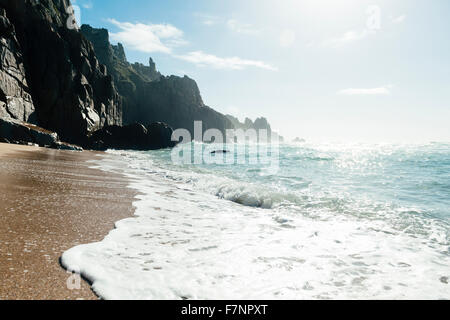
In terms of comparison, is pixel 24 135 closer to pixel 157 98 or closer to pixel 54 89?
pixel 54 89

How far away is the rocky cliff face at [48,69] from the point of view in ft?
157

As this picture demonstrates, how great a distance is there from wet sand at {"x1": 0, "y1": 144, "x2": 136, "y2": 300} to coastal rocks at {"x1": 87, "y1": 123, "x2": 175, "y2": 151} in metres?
51.6

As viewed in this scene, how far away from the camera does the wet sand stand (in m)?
3.02

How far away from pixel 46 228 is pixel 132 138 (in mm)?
63755

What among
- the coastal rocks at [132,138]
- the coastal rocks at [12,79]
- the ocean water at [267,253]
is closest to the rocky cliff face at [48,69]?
the coastal rocks at [12,79]

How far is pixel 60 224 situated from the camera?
16.9ft

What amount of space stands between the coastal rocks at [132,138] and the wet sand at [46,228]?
5160 centimetres

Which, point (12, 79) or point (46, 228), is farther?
point (12, 79)

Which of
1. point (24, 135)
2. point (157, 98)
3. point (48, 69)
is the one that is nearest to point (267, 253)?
point (24, 135)

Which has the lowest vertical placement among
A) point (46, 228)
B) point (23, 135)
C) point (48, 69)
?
point (46, 228)

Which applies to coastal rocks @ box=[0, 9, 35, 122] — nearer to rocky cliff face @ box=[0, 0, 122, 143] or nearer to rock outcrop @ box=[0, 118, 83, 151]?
rocky cliff face @ box=[0, 0, 122, 143]

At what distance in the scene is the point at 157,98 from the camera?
132875 mm

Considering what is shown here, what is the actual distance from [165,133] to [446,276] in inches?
2774

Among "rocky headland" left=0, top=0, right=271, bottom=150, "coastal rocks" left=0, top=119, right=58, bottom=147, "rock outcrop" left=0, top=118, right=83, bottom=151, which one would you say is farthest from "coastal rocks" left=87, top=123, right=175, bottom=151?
"coastal rocks" left=0, top=119, right=58, bottom=147
